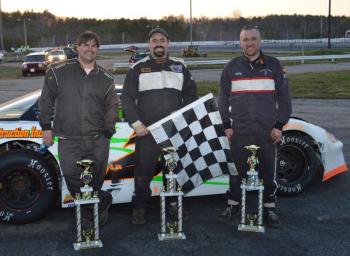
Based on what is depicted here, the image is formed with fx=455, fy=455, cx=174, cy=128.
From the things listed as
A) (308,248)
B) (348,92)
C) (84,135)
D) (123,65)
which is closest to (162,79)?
(84,135)

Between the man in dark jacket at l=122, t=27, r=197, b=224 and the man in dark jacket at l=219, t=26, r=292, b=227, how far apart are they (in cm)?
46

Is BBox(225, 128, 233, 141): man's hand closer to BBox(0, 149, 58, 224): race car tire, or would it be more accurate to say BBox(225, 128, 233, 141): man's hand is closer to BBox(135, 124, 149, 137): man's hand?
BBox(135, 124, 149, 137): man's hand

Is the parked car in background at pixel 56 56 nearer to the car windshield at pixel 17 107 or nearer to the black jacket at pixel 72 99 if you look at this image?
the car windshield at pixel 17 107

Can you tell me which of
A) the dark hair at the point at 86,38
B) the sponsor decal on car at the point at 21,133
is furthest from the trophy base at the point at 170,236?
the dark hair at the point at 86,38

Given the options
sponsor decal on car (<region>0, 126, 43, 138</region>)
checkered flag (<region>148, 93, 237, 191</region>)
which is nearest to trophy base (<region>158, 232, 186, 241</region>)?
checkered flag (<region>148, 93, 237, 191</region>)

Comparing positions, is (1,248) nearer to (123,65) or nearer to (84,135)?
(84,135)

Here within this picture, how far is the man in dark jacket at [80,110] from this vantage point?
3.69 metres

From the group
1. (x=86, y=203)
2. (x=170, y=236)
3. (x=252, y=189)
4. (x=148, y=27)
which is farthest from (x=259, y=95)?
(x=148, y=27)

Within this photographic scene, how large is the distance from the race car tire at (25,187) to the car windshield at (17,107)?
16.6 inches

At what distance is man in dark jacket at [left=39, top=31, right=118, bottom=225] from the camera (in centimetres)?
369

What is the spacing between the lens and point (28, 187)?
4.08m

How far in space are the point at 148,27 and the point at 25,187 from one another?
353 feet

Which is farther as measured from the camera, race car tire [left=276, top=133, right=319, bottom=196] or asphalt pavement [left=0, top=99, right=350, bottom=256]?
race car tire [left=276, top=133, right=319, bottom=196]

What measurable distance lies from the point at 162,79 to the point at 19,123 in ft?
4.43
